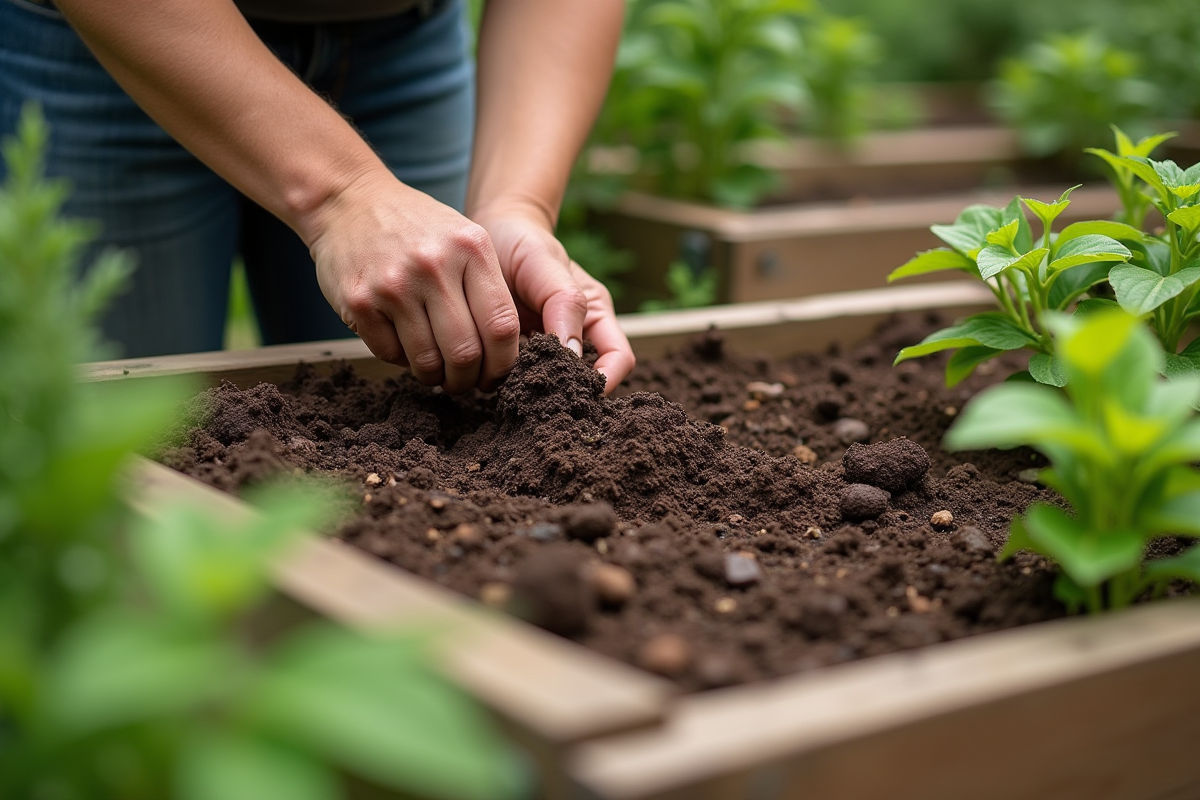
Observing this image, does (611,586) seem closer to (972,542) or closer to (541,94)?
(972,542)

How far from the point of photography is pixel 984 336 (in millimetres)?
1761

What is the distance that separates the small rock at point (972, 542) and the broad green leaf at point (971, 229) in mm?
498

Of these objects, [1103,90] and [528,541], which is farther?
[1103,90]

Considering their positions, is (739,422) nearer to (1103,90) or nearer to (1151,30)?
(1103,90)

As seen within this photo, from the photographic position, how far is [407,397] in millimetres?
1919

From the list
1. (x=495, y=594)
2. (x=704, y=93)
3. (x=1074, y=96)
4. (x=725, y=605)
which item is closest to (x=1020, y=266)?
(x=725, y=605)

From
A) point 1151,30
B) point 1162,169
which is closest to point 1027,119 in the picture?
point 1151,30

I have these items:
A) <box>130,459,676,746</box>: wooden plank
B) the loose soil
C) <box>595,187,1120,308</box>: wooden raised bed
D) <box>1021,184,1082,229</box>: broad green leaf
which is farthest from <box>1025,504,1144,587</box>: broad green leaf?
<box>595,187,1120,308</box>: wooden raised bed

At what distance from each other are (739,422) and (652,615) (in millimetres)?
894

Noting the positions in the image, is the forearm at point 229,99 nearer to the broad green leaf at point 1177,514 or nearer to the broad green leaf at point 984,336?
the broad green leaf at point 984,336

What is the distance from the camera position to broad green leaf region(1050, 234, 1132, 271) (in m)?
1.54

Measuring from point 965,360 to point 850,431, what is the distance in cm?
27

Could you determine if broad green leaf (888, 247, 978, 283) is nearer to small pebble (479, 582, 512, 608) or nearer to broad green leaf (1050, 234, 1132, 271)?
broad green leaf (1050, 234, 1132, 271)

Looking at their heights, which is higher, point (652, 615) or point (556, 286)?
point (556, 286)
